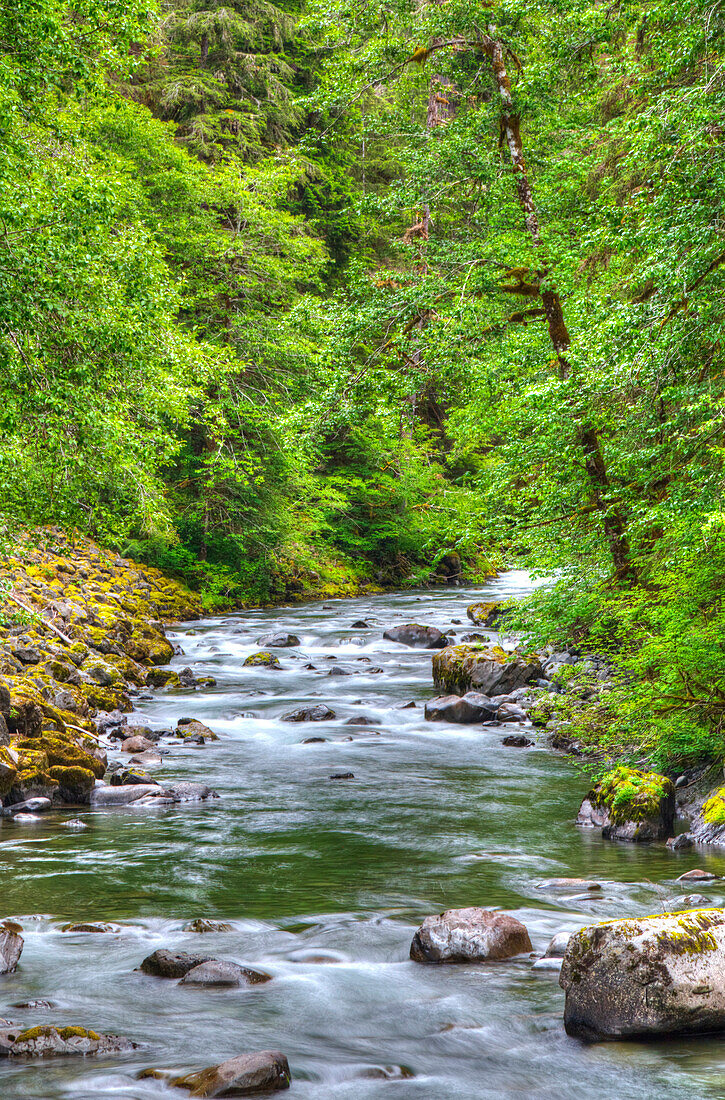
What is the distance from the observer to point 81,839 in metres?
7.96

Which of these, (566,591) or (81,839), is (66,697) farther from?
(566,591)

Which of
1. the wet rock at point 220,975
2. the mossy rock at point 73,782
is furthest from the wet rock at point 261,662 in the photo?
the wet rock at point 220,975

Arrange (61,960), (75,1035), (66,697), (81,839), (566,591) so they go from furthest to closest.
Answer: (66,697), (566,591), (81,839), (61,960), (75,1035)

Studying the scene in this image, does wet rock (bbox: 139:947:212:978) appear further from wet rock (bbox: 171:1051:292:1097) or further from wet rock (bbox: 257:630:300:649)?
wet rock (bbox: 257:630:300:649)

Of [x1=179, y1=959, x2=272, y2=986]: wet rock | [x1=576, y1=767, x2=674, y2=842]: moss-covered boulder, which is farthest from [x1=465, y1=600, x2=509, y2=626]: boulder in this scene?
[x1=179, y1=959, x2=272, y2=986]: wet rock

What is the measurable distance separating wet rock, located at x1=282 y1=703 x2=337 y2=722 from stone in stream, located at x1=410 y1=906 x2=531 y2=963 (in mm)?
7899

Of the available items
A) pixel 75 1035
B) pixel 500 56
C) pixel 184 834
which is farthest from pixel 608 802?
pixel 500 56

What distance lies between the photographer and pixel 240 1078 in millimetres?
4062

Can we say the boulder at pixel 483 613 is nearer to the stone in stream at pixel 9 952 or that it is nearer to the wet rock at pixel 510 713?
the wet rock at pixel 510 713

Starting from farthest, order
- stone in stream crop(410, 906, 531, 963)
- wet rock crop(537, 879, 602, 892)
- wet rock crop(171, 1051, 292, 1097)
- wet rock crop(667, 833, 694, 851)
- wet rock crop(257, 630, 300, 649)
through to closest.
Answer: wet rock crop(257, 630, 300, 649) < wet rock crop(667, 833, 694, 851) < wet rock crop(537, 879, 602, 892) < stone in stream crop(410, 906, 531, 963) < wet rock crop(171, 1051, 292, 1097)

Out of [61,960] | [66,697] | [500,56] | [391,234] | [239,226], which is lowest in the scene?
[61,960]

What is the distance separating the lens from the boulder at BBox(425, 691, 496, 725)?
13.3 meters

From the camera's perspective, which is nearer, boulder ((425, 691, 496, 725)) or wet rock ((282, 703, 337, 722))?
boulder ((425, 691, 496, 725))

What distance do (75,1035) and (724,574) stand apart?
6.24 metres
